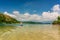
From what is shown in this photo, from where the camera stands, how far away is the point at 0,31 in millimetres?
2553

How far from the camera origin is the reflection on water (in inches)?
97.2

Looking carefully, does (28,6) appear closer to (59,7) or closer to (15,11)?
(15,11)

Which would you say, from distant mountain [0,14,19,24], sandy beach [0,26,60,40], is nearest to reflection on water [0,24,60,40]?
sandy beach [0,26,60,40]

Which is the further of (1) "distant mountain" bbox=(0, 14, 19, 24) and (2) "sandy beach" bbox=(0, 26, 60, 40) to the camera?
(1) "distant mountain" bbox=(0, 14, 19, 24)

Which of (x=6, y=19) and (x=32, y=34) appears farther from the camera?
(x=6, y=19)

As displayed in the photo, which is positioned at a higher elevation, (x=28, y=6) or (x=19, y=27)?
(x=28, y=6)

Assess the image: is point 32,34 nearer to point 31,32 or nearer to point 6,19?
point 31,32

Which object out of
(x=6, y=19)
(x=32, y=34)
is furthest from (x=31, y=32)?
(x=6, y=19)

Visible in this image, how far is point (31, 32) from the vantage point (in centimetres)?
255

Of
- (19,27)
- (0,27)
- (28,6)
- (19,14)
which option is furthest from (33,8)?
(0,27)

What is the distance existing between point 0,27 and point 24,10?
0.61 metres

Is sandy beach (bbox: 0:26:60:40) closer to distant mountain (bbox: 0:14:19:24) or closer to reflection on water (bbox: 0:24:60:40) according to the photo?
reflection on water (bbox: 0:24:60:40)

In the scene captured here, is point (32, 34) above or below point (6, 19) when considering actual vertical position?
below

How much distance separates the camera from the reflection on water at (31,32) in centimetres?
247
